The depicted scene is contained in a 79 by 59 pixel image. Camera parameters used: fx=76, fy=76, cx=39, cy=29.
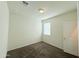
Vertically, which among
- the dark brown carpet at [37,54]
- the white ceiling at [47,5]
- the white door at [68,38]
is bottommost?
the dark brown carpet at [37,54]

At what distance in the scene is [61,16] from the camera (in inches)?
205

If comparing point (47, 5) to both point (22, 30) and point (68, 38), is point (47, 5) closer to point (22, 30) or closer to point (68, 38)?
point (68, 38)

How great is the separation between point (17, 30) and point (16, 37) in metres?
0.50

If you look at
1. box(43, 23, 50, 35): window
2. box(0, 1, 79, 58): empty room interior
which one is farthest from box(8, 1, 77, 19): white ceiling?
box(43, 23, 50, 35): window

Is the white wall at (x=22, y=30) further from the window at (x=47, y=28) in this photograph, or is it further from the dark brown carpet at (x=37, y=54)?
the dark brown carpet at (x=37, y=54)

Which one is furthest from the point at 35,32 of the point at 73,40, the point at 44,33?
the point at 73,40

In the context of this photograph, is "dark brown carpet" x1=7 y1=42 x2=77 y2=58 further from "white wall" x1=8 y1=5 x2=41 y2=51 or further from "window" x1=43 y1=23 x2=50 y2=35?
"window" x1=43 y1=23 x2=50 y2=35

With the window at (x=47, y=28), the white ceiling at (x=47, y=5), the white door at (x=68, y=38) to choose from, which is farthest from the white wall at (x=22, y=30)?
the white door at (x=68, y=38)

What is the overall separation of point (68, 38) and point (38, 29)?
3.87 m

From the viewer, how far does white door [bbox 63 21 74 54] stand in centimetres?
426

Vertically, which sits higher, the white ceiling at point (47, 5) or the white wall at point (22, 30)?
the white ceiling at point (47, 5)

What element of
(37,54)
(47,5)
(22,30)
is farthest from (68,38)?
(22,30)

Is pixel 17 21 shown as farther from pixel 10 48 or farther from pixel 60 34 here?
pixel 60 34

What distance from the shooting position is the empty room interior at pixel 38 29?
363cm
